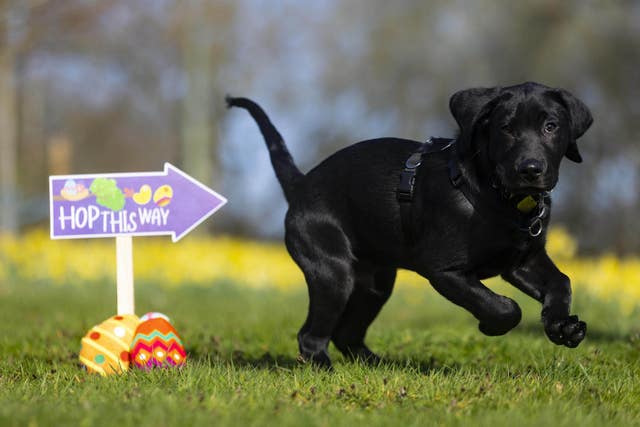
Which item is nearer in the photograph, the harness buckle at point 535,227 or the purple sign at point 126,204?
the harness buckle at point 535,227

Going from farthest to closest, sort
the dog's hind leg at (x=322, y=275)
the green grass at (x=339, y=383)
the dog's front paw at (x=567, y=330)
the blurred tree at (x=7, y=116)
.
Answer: the blurred tree at (x=7, y=116) → the dog's hind leg at (x=322, y=275) → the dog's front paw at (x=567, y=330) → the green grass at (x=339, y=383)

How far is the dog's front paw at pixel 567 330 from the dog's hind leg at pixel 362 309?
1.05 meters

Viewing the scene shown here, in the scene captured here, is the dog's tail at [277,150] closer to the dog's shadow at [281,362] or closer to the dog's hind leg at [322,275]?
the dog's hind leg at [322,275]

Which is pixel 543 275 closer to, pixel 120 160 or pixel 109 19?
pixel 109 19

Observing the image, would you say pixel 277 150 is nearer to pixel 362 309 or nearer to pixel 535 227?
pixel 362 309

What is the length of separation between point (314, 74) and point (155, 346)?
15.1 meters

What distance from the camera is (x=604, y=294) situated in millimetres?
8133

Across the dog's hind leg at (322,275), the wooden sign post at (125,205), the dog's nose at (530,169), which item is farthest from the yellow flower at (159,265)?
the dog's nose at (530,169)

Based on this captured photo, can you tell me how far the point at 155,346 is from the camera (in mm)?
4156

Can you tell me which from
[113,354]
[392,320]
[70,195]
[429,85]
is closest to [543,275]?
[113,354]

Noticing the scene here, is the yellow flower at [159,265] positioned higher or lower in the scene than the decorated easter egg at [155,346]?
higher

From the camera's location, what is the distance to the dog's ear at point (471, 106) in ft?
11.8

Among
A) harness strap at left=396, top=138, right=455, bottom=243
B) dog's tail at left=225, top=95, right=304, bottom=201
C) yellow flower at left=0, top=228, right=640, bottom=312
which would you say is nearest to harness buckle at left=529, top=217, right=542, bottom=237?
harness strap at left=396, top=138, right=455, bottom=243

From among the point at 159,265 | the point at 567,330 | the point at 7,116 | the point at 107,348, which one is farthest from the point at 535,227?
the point at 7,116
